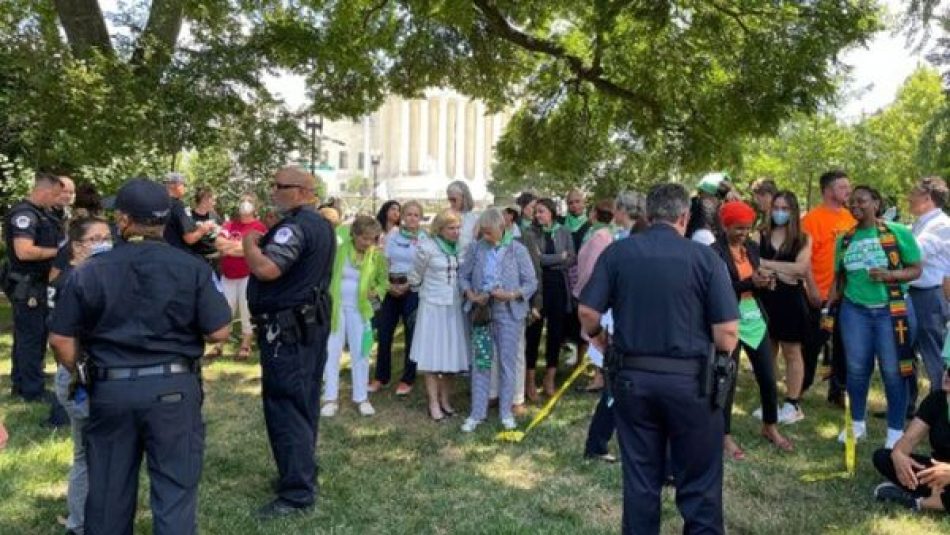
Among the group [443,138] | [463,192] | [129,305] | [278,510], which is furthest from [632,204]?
[443,138]

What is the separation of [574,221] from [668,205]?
A: 496 cm

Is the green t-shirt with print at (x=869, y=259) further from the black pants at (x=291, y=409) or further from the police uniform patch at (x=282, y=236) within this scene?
the police uniform patch at (x=282, y=236)

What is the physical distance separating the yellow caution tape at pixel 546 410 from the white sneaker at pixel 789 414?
1.98 meters

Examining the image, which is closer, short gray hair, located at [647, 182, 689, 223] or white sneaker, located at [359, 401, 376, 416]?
short gray hair, located at [647, 182, 689, 223]

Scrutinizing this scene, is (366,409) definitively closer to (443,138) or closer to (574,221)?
(574,221)

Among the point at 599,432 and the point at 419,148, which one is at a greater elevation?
the point at 419,148

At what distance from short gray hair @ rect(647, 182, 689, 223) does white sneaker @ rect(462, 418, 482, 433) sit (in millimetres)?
3252

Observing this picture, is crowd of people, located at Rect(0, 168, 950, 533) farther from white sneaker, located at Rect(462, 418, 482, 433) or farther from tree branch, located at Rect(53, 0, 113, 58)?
tree branch, located at Rect(53, 0, 113, 58)

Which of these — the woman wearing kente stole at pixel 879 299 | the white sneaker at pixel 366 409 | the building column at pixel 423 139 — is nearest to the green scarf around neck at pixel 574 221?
the white sneaker at pixel 366 409

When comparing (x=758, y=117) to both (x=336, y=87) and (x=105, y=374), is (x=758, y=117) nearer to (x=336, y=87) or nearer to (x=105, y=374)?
(x=336, y=87)

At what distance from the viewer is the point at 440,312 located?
6.86m

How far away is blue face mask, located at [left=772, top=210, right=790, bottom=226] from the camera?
626 centimetres

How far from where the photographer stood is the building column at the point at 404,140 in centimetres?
9931

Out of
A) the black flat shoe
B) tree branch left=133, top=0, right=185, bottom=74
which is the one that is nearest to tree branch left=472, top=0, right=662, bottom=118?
tree branch left=133, top=0, right=185, bottom=74
